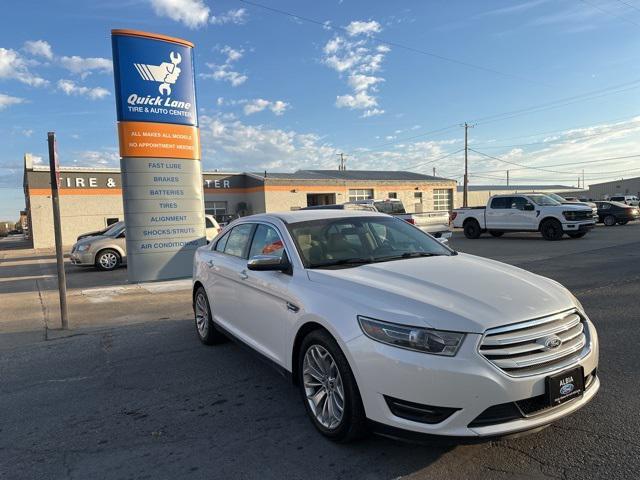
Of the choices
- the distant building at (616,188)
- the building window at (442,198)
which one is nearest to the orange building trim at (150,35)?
the building window at (442,198)

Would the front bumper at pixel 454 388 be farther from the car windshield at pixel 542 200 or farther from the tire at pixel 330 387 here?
the car windshield at pixel 542 200

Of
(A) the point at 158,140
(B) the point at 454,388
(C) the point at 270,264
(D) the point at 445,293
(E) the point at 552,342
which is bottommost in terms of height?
(B) the point at 454,388

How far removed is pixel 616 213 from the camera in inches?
1102

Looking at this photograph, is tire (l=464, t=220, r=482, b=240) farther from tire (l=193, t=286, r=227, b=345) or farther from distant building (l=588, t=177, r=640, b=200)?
distant building (l=588, t=177, r=640, b=200)


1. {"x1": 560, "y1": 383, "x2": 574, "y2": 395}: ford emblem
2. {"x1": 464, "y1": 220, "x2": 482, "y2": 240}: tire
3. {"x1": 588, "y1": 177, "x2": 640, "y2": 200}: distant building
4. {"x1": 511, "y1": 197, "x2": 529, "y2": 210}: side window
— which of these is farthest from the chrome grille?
{"x1": 588, "y1": 177, "x2": 640, "y2": 200}: distant building

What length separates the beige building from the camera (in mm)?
30953

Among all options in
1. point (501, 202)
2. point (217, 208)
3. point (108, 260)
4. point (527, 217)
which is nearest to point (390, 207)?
point (501, 202)

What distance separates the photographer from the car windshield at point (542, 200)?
65.0 ft

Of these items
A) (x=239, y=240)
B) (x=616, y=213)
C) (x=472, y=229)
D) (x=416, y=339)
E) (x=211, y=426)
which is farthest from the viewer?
(x=616, y=213)

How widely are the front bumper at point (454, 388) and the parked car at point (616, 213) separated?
30.3 metres

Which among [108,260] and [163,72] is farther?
[108,260]

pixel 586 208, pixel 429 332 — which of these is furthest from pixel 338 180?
pixel 429 332

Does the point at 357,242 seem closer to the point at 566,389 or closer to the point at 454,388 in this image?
the point at 454,388

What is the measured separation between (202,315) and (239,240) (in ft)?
4.29
